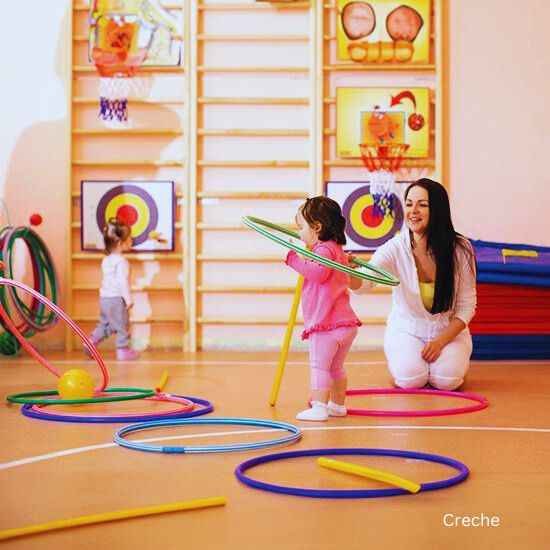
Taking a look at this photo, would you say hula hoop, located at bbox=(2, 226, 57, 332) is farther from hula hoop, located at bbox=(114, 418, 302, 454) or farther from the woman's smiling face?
hula hoop, located at bbox=(114, 418, 302, 454)

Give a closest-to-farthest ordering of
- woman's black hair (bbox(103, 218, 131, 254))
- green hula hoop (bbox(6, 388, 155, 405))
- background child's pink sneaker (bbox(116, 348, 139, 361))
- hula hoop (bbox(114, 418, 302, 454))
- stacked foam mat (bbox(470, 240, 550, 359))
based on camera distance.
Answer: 1. hula hoop (bbox(114, 418, 302, 454))
2. green hula hoop (bbox(6, 388, 155, 405))
3. stacked foam mat (bbox(470, 240, 550, 359))
4. background child's pink sneaker (bbox(116, 348, 139, 361))
5. woman's black hair (bbox(103, 218, 131, 254))

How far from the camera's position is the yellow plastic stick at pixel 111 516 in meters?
1.76

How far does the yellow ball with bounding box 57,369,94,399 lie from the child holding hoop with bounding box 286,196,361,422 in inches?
35.2

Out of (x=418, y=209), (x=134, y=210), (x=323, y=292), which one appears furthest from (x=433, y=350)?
(x=134, y=210)

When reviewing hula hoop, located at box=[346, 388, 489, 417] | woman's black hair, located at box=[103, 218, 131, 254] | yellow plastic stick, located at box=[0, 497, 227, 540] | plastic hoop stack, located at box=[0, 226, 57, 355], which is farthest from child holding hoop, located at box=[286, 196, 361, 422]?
woman's black hair, located at box=[103, 218, 131, 254]

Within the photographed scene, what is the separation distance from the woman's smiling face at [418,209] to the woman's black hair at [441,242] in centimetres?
1

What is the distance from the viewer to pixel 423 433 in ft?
9.68

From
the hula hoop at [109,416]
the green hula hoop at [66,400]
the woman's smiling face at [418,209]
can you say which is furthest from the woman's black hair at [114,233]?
the hula hoop at [109,416]

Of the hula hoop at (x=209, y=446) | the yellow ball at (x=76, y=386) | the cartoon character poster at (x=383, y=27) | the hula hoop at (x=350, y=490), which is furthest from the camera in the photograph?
the cartoon character poster at (x=383, y=27)

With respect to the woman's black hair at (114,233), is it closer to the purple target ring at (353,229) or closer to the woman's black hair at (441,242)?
the purple target ring at (353,229)

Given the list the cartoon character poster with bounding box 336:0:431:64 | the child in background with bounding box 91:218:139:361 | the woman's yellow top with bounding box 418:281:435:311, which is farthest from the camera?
the cartoon character poster with bounding box 336:0:431:64

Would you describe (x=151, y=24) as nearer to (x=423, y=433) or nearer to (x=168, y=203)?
(x=168, y=203)

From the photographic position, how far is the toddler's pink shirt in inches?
131

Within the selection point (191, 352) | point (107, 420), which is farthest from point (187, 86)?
point (107, 420)
